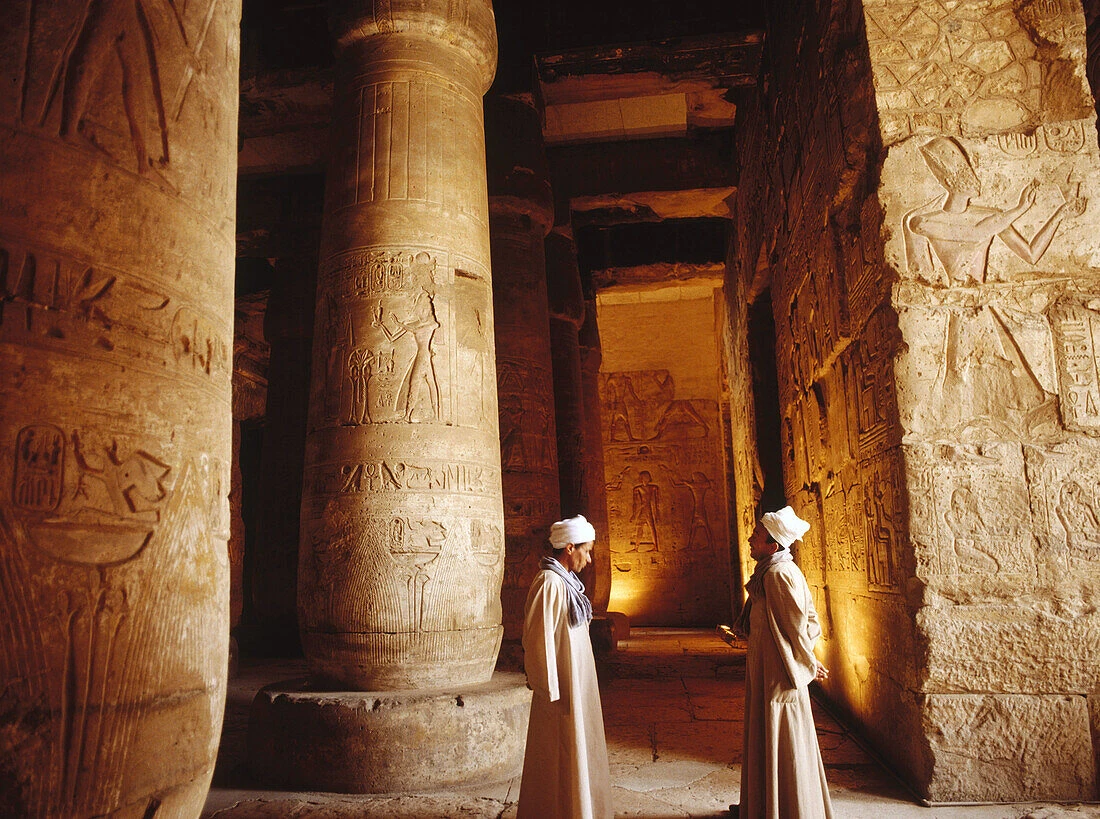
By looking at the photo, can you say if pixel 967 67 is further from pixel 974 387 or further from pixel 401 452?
pixel 401 452

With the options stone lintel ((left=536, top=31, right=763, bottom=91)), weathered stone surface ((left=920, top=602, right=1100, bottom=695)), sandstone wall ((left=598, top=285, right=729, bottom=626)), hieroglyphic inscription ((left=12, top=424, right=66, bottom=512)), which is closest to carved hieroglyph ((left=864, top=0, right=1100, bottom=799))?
weathered stone surface ((left=920, top=602, right=1100, bottom=695))

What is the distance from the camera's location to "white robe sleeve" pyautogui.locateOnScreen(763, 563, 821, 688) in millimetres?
2938

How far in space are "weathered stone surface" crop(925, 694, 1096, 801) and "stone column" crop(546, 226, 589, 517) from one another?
567 centimetres

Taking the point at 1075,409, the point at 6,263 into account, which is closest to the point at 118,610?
the point at 6,263

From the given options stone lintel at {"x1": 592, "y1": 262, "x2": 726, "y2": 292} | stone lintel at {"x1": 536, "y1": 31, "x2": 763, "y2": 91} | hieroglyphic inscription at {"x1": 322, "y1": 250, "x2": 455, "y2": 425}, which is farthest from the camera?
stone lintel at {"x1": 592, "y1": 262, "x2": 726, "y2": 292}

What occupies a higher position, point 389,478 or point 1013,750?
point 389,478

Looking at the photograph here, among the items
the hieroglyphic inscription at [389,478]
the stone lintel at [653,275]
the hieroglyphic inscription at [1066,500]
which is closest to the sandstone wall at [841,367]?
the hieroglyphic inscription at [1066,500]

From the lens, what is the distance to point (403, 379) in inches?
159

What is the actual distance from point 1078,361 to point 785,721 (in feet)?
6.94

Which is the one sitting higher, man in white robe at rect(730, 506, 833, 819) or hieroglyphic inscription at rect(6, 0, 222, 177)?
hieroglyphic inscription at rect(6, 0, 222, 177)

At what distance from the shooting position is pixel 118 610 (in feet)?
4.28

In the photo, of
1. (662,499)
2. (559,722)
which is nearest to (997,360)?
(559,722)

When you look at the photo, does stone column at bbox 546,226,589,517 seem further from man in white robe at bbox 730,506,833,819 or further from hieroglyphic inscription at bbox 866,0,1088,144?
man in white robe at bbox 730,506,833,819

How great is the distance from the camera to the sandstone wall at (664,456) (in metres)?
13.3
